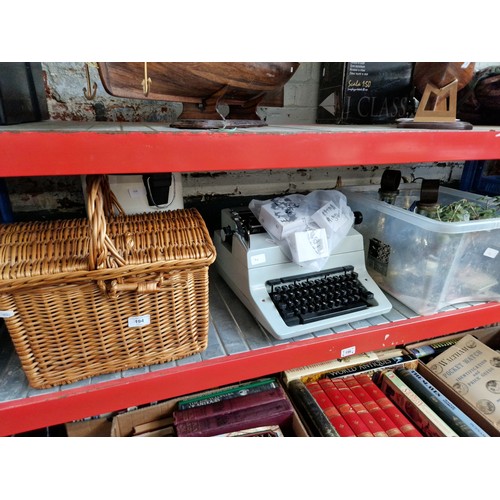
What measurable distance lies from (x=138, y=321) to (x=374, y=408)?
83cm

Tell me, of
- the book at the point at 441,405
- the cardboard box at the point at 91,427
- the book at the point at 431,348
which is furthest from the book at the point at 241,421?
the book at the point at 431,348

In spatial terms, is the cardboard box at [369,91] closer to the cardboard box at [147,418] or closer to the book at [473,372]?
the book at [473,372]

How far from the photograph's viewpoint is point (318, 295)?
0.89 metres

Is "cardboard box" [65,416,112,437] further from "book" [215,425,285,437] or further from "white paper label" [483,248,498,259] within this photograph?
"white paper label" [483,248,498,259]

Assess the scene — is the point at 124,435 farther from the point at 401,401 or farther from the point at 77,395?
the point at 401,401

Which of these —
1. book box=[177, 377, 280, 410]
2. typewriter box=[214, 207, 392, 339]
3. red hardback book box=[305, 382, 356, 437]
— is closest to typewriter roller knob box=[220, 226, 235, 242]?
typewriter box=[214, 207, 392, 339]

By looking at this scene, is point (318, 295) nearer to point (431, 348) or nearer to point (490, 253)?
point (490, 253)

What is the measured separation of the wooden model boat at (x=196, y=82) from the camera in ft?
2.15

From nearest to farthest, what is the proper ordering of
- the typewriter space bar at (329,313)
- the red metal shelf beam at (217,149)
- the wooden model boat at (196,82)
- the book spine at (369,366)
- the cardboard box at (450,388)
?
the red metal shelf beam at (217,149) → the wooden model boat at (196,82) → the typewriter space bar at (329,313) → the cardboard box at (450,388) → the book spine at (369,366)

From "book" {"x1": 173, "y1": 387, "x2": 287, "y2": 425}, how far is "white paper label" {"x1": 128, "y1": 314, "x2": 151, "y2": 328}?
1.47ft

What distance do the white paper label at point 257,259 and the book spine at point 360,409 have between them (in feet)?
1.94

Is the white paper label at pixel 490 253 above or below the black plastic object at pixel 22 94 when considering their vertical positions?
below

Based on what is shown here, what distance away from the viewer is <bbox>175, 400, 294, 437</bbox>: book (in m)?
0.96

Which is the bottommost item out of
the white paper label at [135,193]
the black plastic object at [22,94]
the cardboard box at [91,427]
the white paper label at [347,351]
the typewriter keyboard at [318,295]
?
the cardboard box at [91,427]
